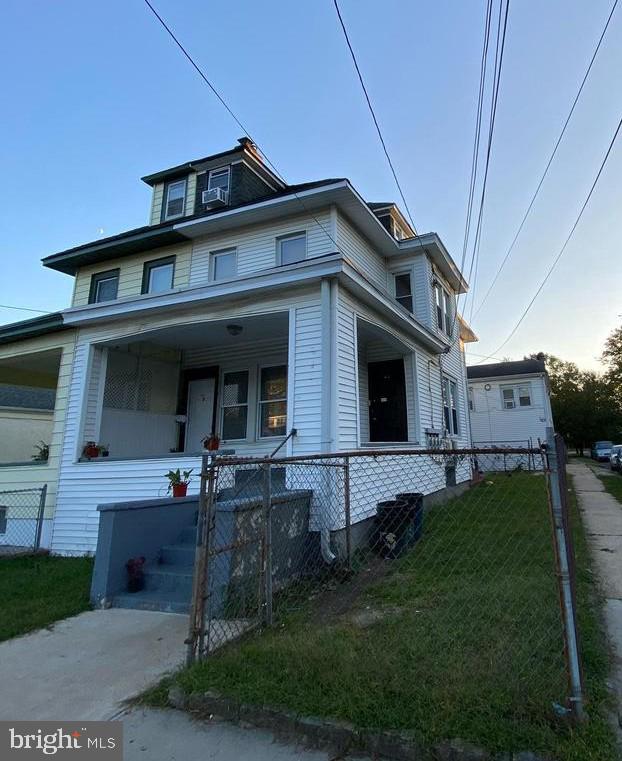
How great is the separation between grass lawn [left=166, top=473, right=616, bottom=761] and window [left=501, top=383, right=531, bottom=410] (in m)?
22.9

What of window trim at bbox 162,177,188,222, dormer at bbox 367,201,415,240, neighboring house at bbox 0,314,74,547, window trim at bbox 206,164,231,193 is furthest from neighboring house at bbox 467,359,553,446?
neighboring house at bbox 0,314,74,547

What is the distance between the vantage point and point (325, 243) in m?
8.88

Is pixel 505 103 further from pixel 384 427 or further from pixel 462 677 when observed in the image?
pixel 462 677

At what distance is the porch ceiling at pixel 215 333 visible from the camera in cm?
791

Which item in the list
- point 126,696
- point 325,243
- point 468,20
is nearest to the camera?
point 126,696

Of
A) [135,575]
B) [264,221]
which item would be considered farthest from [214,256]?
[135,575]

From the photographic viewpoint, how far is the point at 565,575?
94.6 inches

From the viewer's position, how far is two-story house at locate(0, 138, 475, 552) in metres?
6.89

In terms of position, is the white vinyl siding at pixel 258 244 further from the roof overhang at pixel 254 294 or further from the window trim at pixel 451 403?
the window trim at pixel 451 403

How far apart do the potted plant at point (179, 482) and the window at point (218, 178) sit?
782 centimetres

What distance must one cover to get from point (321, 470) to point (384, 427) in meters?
4.66

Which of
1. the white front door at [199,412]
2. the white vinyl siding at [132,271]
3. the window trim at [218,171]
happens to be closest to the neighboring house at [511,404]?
the white front door at [199,412]

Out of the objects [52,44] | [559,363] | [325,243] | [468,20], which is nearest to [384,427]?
[325,243]

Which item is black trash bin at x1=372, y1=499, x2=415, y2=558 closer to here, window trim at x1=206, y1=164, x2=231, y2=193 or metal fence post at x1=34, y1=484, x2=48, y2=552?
metal fence post at x1=34, y1=484, x2=48, y2=552
